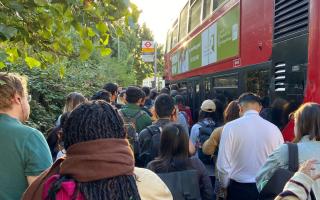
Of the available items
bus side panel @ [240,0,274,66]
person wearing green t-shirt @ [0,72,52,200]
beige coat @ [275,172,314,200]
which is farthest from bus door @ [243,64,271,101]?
person wearing green t-shirt @ [0,72,52,200]

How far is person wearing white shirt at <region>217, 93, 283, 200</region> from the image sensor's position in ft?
15.4

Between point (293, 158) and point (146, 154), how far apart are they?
5.55ft

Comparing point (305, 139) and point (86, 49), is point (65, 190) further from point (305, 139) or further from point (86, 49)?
point (305, 139)

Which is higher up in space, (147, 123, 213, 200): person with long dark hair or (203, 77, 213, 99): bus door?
(203, 77, 213, 99): bus door

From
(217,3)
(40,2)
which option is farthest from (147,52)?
(40,2)

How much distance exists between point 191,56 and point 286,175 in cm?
927

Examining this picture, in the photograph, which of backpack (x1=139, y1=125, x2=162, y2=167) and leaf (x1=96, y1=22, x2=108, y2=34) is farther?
backpack (x1=139, y1=125, x2=162, y2=167)

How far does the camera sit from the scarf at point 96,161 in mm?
1890

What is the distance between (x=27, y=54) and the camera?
3.79m

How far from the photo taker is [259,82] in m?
6.57

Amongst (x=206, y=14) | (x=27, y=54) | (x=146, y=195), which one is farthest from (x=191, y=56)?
(x=146, y=195)

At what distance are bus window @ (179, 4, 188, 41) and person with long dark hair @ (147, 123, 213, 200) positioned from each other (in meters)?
10.2

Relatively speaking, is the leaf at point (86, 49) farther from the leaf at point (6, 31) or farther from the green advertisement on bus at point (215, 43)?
the green advertisement on bus at point (215, 43)

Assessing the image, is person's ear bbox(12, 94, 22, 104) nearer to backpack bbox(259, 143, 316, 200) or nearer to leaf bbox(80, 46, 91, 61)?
leaf bbox(80, 46, 91, 61)
